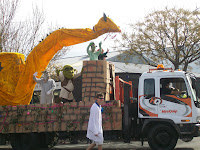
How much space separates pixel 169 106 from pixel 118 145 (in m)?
3.54

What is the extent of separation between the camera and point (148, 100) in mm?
9086

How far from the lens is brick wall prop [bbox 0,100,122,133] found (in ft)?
28.7

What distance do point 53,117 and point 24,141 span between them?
4.59 feet

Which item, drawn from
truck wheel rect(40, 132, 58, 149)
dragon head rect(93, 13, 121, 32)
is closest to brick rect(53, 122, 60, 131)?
truck wheel rect(40, 132, 58, 149)

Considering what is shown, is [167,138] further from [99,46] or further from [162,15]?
[162,15]

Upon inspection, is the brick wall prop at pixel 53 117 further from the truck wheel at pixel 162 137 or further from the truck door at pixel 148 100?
the truck wheel at pixel 162 137

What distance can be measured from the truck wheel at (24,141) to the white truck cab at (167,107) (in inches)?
128

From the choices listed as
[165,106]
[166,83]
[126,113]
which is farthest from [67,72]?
[165,106]

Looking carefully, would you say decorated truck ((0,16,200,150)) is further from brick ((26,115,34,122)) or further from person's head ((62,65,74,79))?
person's head ((62,65,74,79))

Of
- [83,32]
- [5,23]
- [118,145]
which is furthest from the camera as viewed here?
[5,23]

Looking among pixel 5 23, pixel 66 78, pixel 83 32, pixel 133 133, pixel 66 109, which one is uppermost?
pixel 5 23

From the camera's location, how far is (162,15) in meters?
21.2

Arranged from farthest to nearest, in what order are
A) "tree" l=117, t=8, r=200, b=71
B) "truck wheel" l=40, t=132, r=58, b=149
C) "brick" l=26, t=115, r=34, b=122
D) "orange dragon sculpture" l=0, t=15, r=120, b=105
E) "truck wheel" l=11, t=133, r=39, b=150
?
"tree" l=117, t=8, r=200, b=71 < "orange dragon sculpture" l=0, t=15, r=120, b=105 < "truck wheel" l=11, t=133, r=39, b=150 < "truck wheel" l=40, t=132, r=58, b=149 < "brick" l=26, t=115, r=34, b=122

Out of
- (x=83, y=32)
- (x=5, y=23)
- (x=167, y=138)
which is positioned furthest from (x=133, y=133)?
(x=5, y=23)
